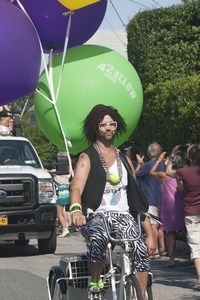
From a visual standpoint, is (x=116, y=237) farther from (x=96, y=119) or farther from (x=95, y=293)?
(x=96, y=119)

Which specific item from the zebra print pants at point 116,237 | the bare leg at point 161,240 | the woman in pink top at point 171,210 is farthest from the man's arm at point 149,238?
the bare leg at point 161,240

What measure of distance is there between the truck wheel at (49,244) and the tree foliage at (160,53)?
3.57 metres

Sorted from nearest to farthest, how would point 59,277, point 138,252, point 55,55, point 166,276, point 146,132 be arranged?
point 138,252
point 59,277
point 55,55
point 166,276
point 146,132

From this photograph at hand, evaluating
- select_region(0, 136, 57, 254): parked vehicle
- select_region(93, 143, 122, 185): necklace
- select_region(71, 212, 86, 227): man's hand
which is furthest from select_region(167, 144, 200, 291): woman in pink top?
select_region(0, 136, 57, 254): parked vehicle

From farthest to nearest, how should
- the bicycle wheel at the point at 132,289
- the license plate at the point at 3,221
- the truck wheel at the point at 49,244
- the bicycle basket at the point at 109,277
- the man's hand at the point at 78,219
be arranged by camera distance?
1. the truck wheel at the point at 49,244
2. the license plate at the point at 3,221
3. the bicycle basket at the point at 109,277
4. the man's hand at the point at 78,219
5. the bicycle wheel at the point at 132,289

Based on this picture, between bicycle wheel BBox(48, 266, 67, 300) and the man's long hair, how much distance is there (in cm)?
114

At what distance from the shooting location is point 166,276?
456 inches

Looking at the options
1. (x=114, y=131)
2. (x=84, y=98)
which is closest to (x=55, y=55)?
(x=84, y=98)

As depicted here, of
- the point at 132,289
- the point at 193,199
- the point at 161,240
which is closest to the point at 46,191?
the point at 161,240

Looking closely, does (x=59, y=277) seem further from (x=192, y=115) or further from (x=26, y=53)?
(x=192, y=115)

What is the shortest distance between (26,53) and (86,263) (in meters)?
1.77

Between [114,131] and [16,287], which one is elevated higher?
[114,131]

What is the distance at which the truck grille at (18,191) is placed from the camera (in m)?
14.2

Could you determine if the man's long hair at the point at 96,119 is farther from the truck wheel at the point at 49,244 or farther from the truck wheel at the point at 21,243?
the truck wheel at the point at 21,243
